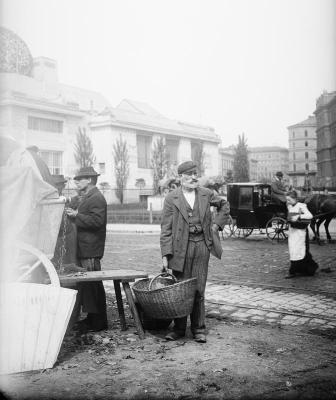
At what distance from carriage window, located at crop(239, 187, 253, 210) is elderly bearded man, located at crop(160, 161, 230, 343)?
9827 mm

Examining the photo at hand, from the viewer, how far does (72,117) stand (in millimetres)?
37656

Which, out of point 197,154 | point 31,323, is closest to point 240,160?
point 197,154

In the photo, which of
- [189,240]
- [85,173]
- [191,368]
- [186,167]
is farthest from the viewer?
[85,173]

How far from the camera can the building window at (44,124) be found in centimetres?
Result: 3334

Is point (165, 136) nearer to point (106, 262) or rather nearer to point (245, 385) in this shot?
point (106, 262)

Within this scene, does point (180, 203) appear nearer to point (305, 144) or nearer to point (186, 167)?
point (186, 167)

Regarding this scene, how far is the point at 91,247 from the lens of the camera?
5.25 metres

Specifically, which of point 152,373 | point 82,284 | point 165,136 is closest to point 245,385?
point 152,373

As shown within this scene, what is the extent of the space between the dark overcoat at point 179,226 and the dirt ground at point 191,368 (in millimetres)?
966

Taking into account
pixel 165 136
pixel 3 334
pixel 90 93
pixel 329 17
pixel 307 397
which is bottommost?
pixel 307 397

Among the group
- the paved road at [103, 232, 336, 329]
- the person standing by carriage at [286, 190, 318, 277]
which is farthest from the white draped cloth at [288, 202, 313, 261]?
the paved road at [103, 232, 336, 329]

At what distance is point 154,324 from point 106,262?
5.47 metres

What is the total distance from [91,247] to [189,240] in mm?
1297

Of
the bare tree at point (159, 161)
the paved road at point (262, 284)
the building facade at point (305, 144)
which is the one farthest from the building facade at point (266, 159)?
the paved road at point (262, 284)
